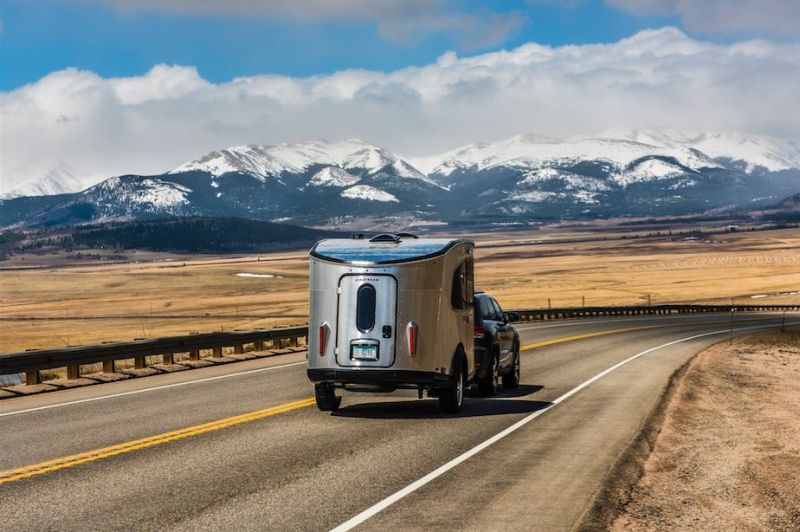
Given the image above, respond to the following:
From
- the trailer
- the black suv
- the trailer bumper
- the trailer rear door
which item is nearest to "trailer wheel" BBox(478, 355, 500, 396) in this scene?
the black suv

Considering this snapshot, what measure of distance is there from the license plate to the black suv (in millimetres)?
3963

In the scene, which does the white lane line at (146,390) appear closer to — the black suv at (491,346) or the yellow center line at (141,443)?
the yellow center line at (141,443)

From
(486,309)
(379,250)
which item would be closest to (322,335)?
(379,250)

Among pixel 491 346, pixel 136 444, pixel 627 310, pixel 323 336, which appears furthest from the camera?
pixel 627 310

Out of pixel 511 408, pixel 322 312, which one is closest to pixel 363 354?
pixel 322 312

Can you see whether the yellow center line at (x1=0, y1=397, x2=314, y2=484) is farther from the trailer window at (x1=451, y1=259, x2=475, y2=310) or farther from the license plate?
the trailer window at (x1=451, y1=259, x2=475, y2=310)

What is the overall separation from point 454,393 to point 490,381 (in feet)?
9.96

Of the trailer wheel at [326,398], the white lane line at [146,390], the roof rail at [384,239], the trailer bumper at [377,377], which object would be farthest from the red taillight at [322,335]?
the white lane line at [146,390]

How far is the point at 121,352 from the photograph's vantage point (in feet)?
78.3

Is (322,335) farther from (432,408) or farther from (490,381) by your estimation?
(490,381)

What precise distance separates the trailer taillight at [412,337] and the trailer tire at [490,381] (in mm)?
4217

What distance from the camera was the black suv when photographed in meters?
19.6

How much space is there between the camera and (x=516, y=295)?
110 meters

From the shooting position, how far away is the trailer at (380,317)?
52.4 feet
